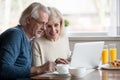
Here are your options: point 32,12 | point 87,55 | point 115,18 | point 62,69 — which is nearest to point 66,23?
point 115,18

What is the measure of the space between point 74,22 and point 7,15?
932 mm

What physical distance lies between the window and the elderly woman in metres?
1.52

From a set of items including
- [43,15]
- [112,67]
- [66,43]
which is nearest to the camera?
[43,15]

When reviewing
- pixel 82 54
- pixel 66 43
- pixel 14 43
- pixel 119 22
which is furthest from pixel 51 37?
pixel 119 22

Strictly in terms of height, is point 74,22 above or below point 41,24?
below

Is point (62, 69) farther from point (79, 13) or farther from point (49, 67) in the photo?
point (79, 13)

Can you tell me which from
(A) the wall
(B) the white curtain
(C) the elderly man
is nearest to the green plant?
(A) the wall

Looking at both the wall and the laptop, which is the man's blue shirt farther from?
the wall

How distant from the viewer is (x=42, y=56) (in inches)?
108

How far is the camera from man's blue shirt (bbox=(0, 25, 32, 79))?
2.09m

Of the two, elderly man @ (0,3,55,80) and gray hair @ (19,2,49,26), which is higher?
gray hair @ (19,2,49,26)

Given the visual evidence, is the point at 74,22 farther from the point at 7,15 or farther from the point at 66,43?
the point at 66,43

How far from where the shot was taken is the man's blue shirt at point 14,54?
2.09m

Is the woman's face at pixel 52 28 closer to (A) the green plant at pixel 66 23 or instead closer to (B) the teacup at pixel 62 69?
(B) the teacup at pixel 62 69
